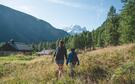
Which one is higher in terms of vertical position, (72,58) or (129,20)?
(129,20)

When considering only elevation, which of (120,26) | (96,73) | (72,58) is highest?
(120,26)

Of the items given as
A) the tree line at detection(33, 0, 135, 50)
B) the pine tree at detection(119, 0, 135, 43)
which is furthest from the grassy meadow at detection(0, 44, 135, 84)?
the pine tree at detection(119, 0, 135, 43)

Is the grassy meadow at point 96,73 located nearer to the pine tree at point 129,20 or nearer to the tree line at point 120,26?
the tree line at point 120,26

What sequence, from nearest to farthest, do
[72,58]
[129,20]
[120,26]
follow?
[72,58] → [129,20] → [120,26]

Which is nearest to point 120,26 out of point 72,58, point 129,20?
point 129,20

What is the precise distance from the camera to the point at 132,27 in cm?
5766

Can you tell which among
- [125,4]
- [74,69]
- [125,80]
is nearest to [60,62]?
[74,69]

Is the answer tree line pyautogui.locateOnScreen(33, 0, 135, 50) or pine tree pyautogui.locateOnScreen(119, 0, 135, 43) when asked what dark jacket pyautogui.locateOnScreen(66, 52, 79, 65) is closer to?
tree line pyautogui.locateOnScreen(33, 0, 135, 50)

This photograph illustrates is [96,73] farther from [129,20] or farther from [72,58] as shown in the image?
[129,20]

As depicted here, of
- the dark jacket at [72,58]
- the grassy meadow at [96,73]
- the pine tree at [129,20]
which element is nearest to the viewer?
the grassy meadow at [96,73]

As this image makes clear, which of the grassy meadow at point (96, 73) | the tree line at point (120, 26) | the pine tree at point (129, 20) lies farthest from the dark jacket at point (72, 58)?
the pine tree at point (129, 20)

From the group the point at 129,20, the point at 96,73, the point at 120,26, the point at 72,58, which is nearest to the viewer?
the point at 96,73

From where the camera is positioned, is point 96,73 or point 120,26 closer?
point 96,73

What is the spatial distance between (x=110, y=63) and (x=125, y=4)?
4468cm
